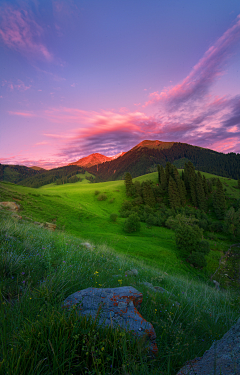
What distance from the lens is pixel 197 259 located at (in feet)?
122

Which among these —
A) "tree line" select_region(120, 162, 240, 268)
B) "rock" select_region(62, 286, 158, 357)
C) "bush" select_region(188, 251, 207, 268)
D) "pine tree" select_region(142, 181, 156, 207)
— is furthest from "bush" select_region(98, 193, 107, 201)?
"rock" select_region(62, 286, 158, 357)

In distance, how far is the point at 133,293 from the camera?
3254mm

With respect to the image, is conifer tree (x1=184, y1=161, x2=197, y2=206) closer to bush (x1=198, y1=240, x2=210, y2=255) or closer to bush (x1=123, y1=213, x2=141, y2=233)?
bush (x1=123, y1=213, x2=141, y2=233)

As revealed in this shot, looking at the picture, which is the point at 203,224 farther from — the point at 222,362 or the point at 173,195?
the point at 222,362

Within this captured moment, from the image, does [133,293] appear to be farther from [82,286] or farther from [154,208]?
[154,208]

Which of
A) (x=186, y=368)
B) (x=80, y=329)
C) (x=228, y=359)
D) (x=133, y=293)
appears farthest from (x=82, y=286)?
(x=228, y=359)

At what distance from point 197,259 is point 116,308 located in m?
42.6

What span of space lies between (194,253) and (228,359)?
4389 cm

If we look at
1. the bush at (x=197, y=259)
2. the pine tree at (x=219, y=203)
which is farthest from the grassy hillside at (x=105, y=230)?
the pine tree at (x=219, y=203)

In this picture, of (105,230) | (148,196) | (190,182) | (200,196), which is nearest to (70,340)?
(105,230)

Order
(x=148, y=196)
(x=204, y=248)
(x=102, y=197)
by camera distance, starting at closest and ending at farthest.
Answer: (x=204, y=248) < (x=148, y=196) < (x=102, y=197)

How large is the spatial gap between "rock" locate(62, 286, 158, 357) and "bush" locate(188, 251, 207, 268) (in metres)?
42.0

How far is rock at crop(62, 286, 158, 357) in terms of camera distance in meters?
2.23

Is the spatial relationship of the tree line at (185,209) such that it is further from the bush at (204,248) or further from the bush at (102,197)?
the bush at (102,197)
